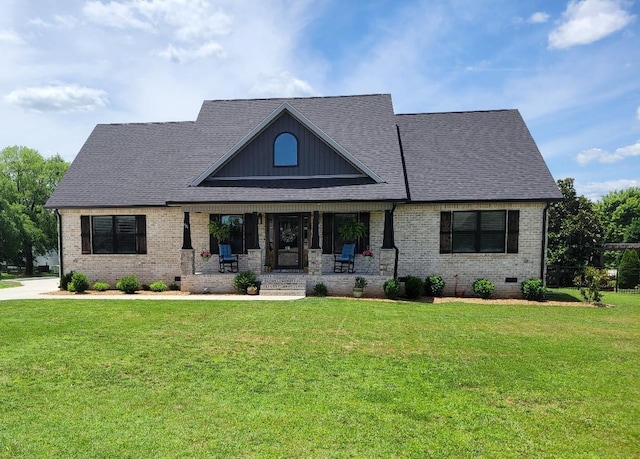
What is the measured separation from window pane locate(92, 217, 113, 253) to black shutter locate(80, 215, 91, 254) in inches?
7.9

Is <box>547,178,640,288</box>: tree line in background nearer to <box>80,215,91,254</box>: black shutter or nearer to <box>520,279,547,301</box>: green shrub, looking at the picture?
<box>520,279,547,301</box>: green shrub

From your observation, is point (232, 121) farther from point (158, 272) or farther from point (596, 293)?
point (596, 293)

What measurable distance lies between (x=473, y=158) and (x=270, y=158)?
874 centimetres

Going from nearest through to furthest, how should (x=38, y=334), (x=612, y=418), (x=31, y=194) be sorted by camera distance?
(x=612, y=418) < (x=38, y=334) < (x=31, y=194)

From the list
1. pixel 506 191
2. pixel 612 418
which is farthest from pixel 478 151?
pixel 612 418

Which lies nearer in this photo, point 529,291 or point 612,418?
point 612,418

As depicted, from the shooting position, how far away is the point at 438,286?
15.0 meters

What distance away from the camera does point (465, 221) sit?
15.5 metres

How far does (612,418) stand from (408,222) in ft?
36.1

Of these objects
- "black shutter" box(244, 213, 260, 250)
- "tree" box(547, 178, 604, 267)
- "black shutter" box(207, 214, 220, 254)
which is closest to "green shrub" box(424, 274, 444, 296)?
"black shutter" box(244, 213, 260, 250)

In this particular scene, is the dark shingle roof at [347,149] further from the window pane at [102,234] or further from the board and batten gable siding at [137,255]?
the window pane at [102,234]

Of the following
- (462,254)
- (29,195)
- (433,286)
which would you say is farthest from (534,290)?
(29,195)

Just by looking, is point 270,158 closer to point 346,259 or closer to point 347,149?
point 347,149

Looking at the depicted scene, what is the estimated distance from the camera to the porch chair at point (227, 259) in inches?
640
